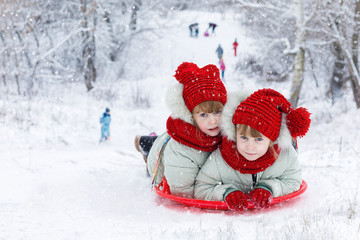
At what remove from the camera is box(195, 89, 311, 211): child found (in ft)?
9.86

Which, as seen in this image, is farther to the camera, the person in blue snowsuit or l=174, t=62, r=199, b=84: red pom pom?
the person in blue snowsuit

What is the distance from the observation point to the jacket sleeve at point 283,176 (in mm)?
3316

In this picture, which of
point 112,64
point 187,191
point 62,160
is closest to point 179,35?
point 112,64

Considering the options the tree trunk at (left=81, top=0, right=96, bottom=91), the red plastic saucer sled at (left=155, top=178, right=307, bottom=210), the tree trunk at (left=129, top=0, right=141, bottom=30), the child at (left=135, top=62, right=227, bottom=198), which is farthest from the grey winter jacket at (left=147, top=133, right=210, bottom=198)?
the tree trunk at (left=129, top=0, right=141, bottom=30)

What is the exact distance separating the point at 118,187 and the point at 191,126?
143cm

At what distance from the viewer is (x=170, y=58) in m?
18.5

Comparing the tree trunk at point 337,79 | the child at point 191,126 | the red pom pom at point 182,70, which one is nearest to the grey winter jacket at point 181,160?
the child at point 191,126

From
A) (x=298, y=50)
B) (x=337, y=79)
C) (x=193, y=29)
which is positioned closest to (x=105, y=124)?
(x=298, y=50)

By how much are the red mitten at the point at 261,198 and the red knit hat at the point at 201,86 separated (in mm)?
941

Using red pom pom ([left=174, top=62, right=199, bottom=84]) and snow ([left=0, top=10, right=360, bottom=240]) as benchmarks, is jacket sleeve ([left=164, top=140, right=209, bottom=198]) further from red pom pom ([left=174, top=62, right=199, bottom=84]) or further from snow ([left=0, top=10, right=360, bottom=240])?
red pom pom ([left=174, top=62, right=199, bottom=84])

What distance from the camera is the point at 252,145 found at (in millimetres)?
3084

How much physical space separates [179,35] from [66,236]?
64.4ft

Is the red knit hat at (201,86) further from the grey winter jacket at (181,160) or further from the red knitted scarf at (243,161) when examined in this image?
the red knitted scarf at (243,161)

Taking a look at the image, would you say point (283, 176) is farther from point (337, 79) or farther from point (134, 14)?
point (134, 14)
